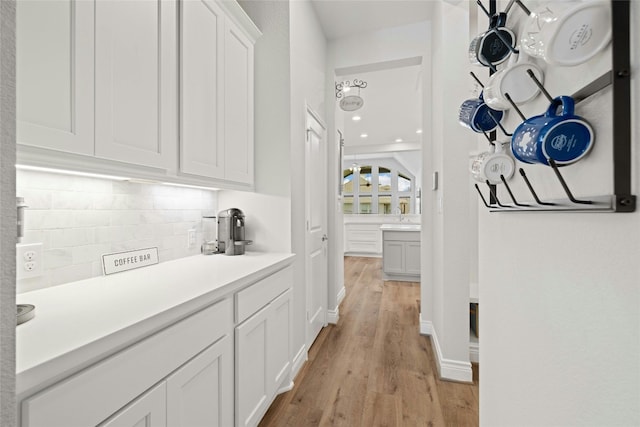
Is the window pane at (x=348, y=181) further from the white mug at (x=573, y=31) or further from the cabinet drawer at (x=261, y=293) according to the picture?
the white mug at (x=573, y=31)

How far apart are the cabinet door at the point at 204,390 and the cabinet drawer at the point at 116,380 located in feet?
0.16

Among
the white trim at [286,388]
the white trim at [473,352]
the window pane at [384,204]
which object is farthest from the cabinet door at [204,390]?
the window pane at [384,204]

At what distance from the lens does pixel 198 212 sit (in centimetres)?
199

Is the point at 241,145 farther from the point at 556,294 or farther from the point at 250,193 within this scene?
the point at 556,294

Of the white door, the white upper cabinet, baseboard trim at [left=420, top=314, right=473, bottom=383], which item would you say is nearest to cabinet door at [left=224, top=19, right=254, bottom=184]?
the white upper cabinet

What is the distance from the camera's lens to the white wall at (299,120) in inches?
81.9

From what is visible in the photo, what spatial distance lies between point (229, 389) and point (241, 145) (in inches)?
54.4

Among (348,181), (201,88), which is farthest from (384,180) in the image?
(201,88)

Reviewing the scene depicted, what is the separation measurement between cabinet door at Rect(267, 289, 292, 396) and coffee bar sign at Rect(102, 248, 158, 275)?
2.30ft

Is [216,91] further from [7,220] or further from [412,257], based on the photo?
[412,257]

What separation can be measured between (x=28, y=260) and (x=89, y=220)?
0.91 ft

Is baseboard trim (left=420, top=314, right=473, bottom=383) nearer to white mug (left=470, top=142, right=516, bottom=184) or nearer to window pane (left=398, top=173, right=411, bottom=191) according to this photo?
white mug (left=470, top=142, right=516, bottom=184)

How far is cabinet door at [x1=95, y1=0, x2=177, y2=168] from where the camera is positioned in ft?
3.32

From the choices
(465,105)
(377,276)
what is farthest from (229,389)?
(377,276)
